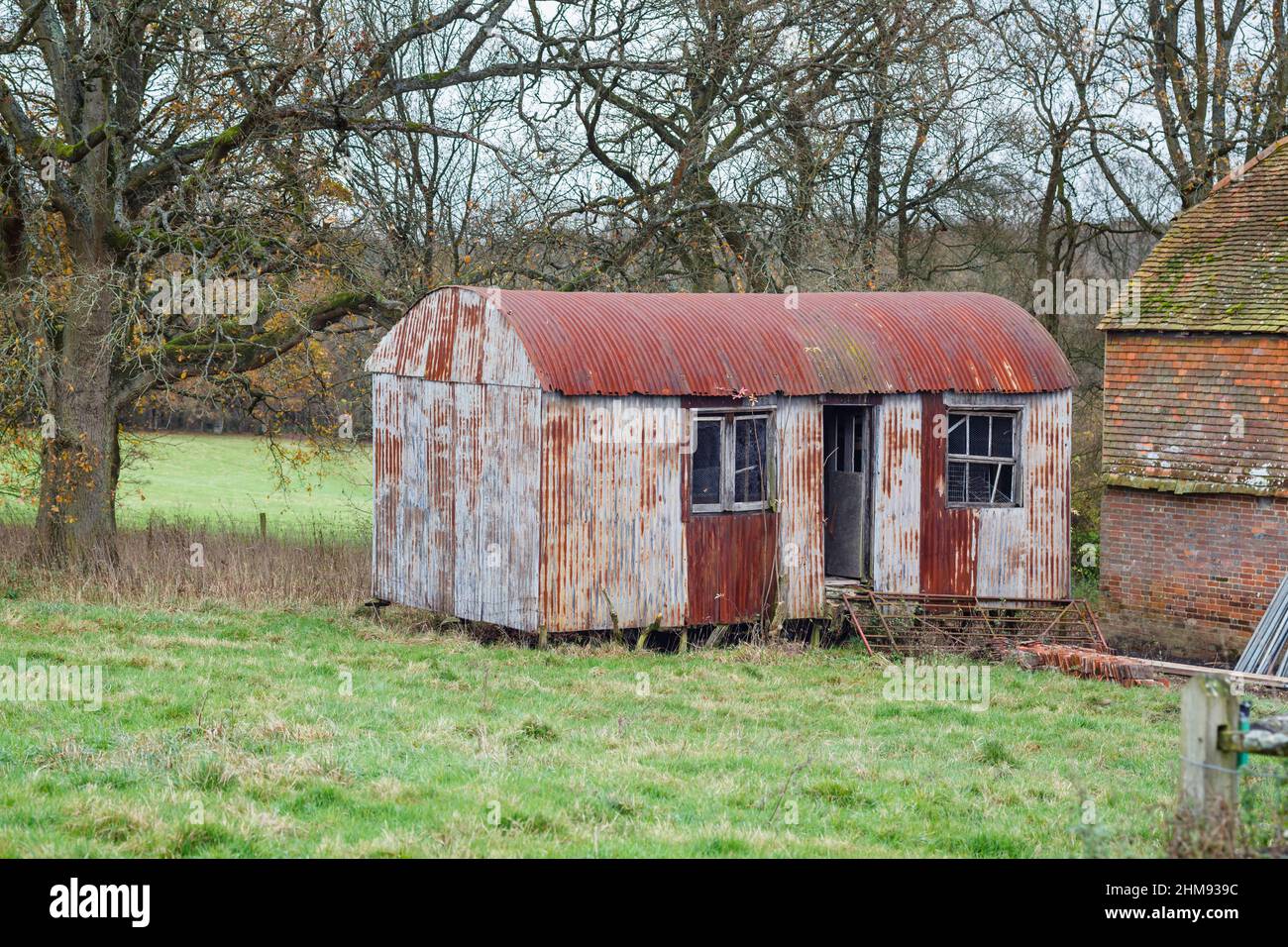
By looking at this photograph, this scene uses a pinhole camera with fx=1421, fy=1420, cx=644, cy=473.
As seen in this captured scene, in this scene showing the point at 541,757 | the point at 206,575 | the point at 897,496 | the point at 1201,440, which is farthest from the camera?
the point at 1201,440

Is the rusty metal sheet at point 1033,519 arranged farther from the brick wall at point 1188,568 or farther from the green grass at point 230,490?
the green grass at point 230,490

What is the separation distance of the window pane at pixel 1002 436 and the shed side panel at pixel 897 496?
1.24 metres

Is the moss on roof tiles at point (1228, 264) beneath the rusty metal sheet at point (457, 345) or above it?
above

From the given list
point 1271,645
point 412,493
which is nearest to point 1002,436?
point 1271,645

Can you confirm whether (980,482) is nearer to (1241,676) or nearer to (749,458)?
(749,458)

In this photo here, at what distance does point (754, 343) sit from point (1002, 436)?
3.67 metres

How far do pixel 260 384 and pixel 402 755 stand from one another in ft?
46.4

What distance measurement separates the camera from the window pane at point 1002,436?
60.0ft

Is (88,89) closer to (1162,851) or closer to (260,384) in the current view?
(260,384)

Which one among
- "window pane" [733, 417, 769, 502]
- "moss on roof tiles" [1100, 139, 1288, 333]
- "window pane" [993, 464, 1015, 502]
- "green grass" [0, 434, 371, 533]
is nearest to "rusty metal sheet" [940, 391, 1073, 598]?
"window pane" [993, 464, 1015, 502]

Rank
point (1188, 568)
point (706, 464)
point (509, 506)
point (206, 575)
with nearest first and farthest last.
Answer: point (509, 506) < point (706, 464) < point (206, 575) < point (1188, 568)

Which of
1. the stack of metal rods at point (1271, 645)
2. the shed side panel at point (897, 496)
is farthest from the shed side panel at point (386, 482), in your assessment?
the stack of metal rods at point (1271, 645)

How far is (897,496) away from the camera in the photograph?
17.6 meters
